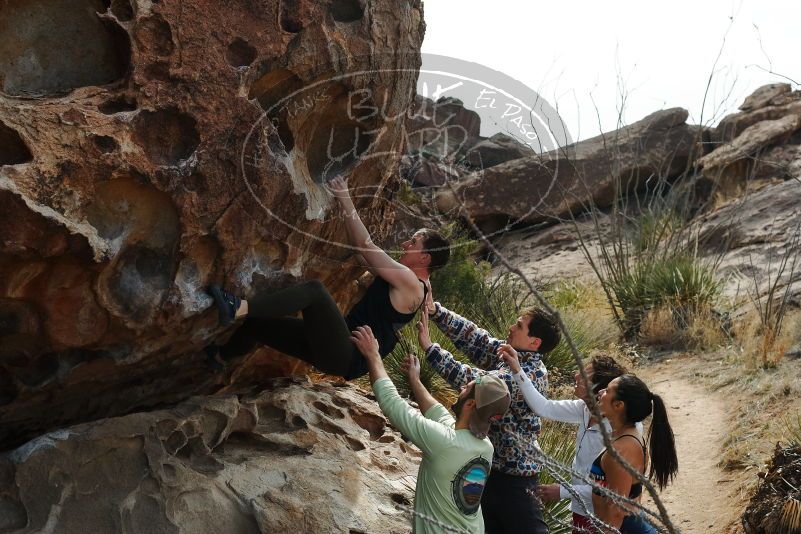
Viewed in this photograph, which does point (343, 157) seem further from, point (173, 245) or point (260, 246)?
point (173, 245)

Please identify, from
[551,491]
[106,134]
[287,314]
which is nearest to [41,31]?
[106,134]

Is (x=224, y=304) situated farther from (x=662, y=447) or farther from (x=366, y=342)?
(x=662, y=447)

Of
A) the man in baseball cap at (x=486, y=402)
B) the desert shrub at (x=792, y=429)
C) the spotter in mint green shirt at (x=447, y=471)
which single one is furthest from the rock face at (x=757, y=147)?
the spotter in mint green shirt at (x=447, y=471)

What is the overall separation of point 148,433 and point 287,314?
0.86 m

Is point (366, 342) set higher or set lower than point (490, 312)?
higher

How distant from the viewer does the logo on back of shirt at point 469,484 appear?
3.82 m

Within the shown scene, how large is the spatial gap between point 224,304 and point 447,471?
1261 millimetres

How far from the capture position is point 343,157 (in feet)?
15.7

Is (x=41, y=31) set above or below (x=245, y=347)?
above

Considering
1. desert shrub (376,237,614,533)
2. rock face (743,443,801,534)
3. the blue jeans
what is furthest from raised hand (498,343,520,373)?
desert shrub (376,237,614,533)

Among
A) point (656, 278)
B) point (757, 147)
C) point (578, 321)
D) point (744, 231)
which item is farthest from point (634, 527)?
point (757, 147)

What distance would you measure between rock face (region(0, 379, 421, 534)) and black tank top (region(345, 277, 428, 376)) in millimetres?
670

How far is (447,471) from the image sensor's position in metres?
3.83

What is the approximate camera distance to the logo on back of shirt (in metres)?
3.82
